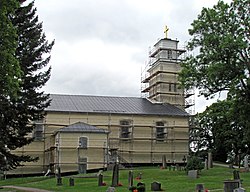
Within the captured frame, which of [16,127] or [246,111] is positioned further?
[246,111]

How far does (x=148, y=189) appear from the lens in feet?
74.9

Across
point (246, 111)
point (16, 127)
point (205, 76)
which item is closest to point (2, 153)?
point (16, 127)

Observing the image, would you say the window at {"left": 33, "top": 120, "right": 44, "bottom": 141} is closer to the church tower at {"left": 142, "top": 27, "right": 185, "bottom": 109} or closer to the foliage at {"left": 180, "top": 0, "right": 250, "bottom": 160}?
the church tower at {"left": 142, "top": 27, "right": 185, "bottom": 109}

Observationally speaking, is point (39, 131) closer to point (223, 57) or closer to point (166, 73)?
point (166, 73)

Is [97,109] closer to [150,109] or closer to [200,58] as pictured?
[150,109]

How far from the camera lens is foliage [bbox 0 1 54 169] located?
2616cm

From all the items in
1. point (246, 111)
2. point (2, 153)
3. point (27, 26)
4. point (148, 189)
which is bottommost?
point (148, 189)

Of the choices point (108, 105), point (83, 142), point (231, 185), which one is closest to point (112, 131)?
point (108, 105)

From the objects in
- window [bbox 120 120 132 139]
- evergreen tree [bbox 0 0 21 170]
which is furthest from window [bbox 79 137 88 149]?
evergreen tree [bbox 0 0 21 170]

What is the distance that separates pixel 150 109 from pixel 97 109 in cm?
683

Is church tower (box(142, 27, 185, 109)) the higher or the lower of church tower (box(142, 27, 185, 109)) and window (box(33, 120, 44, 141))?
the higher

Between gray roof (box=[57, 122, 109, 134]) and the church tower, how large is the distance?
41.3 ft

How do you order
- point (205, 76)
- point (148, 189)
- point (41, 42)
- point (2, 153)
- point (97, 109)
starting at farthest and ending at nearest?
1. point (97, 109)
2. point (205, 76)
3. point (41, 42)
4. point (2, 153)
5. point (148, 189)

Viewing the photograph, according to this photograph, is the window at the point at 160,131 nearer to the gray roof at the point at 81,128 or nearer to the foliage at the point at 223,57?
the gray roof at the point at 81,128
